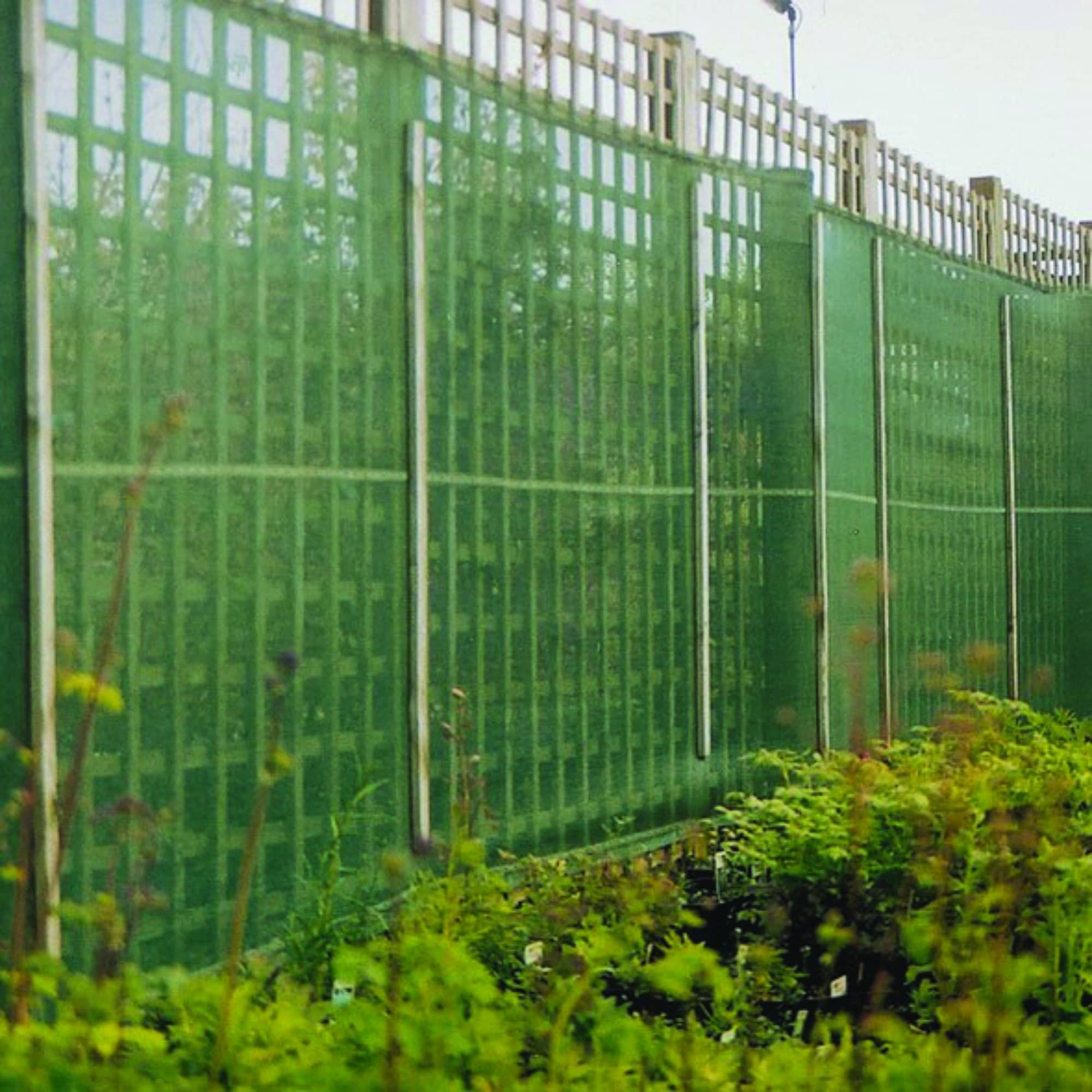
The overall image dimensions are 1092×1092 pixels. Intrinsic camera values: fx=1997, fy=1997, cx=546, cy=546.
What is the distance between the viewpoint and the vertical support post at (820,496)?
7723mm

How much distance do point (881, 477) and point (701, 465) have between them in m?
2.02

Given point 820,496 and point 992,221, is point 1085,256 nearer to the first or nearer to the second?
point 992,221

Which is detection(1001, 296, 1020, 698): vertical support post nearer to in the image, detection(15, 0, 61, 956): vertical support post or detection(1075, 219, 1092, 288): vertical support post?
detection(1075, 219, 1092, 288): vertical support post

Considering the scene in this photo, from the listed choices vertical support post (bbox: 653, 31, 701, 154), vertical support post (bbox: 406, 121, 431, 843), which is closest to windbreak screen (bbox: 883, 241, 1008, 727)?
vertical support post (bbox: 653, 31, 701, 154)

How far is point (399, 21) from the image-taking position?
517cm

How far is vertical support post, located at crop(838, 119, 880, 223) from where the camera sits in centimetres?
856

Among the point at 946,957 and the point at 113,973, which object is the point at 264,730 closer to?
the point at 113,973

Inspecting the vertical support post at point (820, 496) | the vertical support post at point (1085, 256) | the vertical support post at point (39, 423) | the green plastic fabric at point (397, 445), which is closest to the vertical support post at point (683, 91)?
the green plastic fabric at point (397, 445)

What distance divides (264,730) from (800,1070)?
2355 mm

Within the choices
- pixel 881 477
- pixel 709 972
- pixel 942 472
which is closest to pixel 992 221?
pixel 942 472

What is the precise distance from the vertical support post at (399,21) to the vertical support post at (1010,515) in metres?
5.89

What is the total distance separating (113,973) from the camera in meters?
3.12

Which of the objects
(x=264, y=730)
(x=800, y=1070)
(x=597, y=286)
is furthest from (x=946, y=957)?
(x=597, y=286)

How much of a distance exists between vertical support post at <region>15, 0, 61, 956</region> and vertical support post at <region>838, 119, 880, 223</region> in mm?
5149
